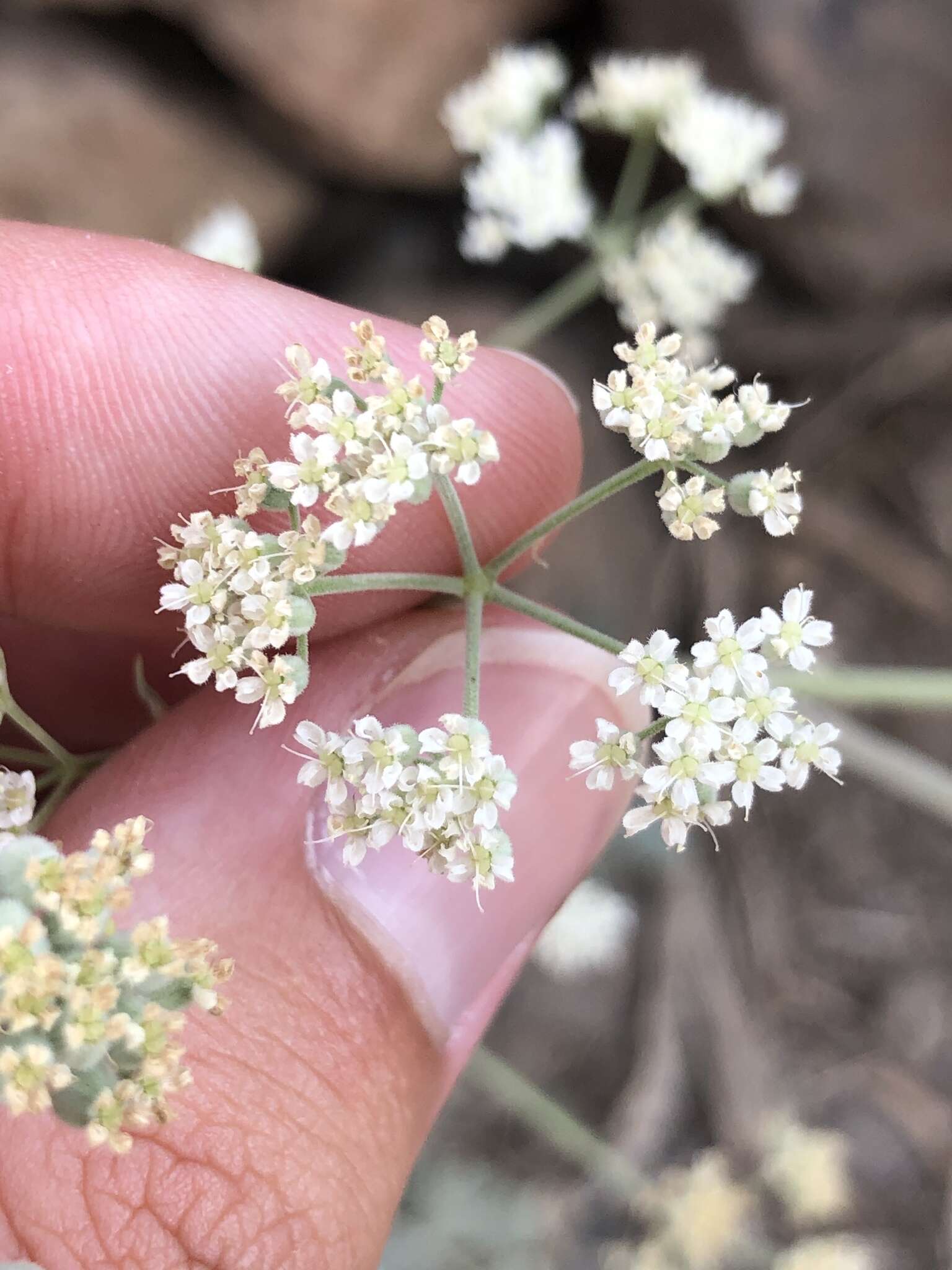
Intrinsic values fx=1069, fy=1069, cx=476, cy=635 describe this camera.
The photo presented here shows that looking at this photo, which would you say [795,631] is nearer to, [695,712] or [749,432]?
[695,712]

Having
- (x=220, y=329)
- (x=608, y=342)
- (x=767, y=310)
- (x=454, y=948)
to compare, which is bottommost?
(x=454, y=948)

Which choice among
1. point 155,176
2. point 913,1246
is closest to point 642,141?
point 155,176

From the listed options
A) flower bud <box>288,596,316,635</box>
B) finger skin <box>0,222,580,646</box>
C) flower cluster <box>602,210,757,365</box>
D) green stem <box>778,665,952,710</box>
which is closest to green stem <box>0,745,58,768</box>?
finger skin <box>0,222,580,646</box>

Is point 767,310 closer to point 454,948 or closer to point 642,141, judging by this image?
point 642,141

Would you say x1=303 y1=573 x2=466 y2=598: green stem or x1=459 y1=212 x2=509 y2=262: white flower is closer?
x1=303 y1=573 x2=466 y2=598: green stem

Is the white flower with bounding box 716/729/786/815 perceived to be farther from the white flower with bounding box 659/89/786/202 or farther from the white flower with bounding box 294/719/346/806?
the white flower with bounding box 659/89/786/202

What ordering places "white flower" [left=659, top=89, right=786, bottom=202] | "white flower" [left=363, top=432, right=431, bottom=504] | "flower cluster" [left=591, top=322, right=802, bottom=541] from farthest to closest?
"white flower" [left=659, top=89, right=786, bottom=202], "flower cluster" [left=591, top=322, right=802, bottom=541], "white flower" [left=363, top=432, right=431, bottom=504]
